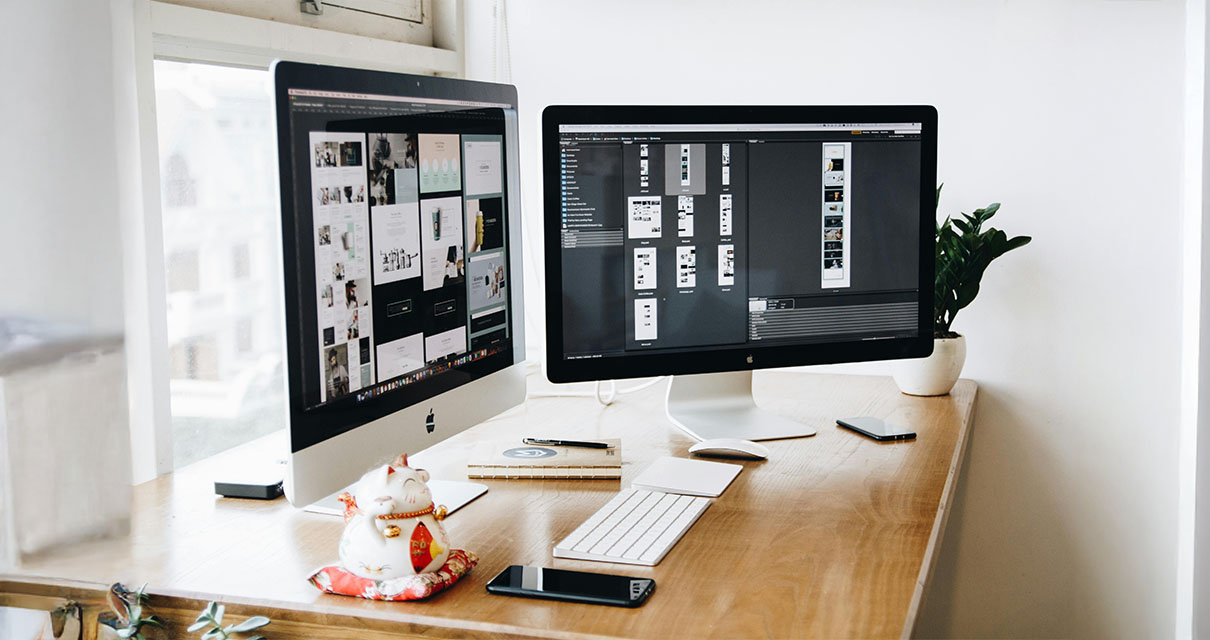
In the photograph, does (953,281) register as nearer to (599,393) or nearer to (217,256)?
(599,393)

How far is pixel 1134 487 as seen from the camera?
2035 millimetres

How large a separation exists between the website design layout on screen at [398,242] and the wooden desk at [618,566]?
0.20 m

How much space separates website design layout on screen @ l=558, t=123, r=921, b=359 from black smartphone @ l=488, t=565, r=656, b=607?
0.49 m

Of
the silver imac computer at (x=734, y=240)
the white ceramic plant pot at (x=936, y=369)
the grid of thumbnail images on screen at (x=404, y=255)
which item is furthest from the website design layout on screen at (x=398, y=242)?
the white ceramic plant pot at (x=936, y=369)

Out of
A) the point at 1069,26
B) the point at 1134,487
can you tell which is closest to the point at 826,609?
the point at 1134,487

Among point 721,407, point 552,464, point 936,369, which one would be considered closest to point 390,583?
point 552,464

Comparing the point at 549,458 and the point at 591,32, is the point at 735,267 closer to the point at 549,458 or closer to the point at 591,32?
the point at 549,458

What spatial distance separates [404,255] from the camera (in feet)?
4.00

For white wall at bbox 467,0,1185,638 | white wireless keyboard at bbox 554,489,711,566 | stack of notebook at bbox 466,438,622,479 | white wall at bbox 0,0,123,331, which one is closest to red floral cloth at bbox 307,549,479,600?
white wireless keyboard at bbox 554,489,711,566

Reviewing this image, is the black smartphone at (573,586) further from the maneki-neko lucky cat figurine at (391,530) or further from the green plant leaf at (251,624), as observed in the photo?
the green plant leaf at (251,624)

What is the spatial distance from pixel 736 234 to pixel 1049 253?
79 centimetres

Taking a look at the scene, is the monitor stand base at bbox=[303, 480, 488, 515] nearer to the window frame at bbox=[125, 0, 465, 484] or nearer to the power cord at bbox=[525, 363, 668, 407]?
the window frame at bbox=[125, 0, 465, 484]

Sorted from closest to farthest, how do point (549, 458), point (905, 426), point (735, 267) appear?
point (549, 458)
point (735, 267)
point (905, 426)

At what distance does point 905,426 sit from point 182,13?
4.12 feet
